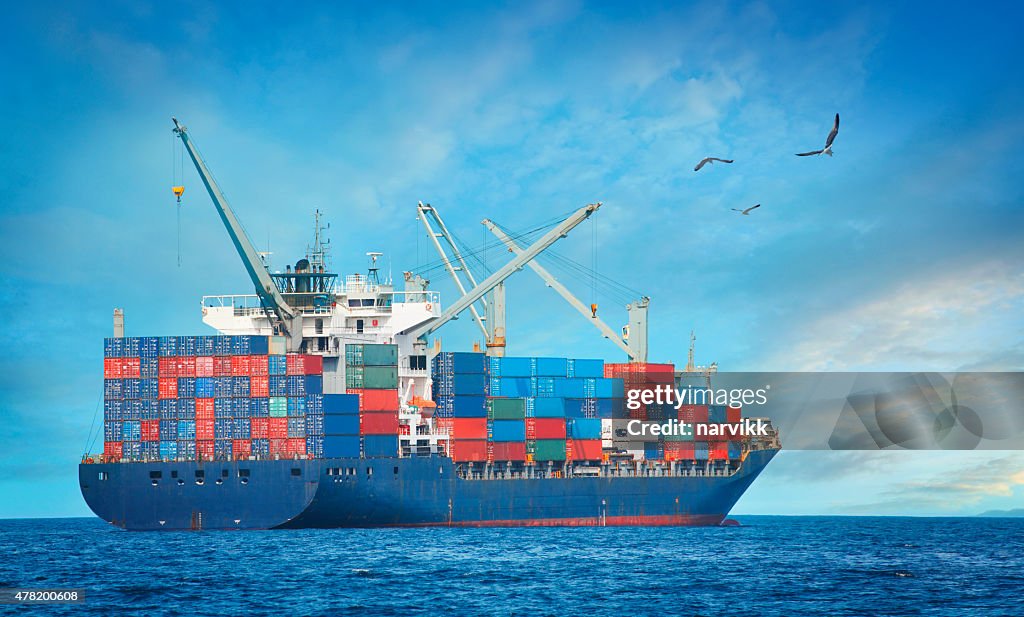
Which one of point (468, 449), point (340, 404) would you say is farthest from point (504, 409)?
point (340, 404)

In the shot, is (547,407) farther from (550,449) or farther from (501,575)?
(501,575)

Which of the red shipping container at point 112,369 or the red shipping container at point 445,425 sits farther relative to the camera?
the red shipping container at point 445,425

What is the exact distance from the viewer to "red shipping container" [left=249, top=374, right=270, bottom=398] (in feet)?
243

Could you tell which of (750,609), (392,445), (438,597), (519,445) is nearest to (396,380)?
(392,445)

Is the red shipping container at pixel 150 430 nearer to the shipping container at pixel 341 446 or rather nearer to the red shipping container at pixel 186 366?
the red shipping container at pixel 186 366

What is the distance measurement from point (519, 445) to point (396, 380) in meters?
10.3

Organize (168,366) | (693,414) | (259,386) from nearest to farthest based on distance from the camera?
(168,366) → (259,386) → (693,414)

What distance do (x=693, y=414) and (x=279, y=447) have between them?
1247 inches

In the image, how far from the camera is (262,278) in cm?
7994

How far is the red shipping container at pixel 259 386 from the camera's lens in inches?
2913

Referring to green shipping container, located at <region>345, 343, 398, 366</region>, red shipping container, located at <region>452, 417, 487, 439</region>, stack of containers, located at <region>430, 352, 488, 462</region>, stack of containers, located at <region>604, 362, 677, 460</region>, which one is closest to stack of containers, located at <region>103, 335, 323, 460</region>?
green shipping container, located at <region>345, 343, 398, 366</region>

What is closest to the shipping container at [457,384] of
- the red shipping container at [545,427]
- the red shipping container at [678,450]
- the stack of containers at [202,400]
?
the red shipping container at [545,427]

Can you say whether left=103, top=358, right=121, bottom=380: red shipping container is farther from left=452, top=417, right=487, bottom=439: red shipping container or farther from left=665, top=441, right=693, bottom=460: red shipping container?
left=665, top=441, right=693, bottom=460: red shipping container

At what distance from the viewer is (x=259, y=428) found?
7388cm
